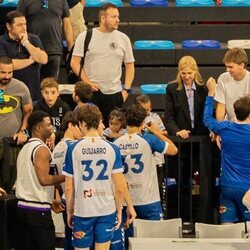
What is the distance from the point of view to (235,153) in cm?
1017

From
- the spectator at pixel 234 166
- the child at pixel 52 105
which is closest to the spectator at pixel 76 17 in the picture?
the child at pixel 52 105

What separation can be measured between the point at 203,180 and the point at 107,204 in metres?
1.98

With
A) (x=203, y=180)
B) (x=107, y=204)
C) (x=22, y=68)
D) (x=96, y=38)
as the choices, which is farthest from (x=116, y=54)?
(x=107, y=204)

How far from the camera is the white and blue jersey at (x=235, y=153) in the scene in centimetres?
1009

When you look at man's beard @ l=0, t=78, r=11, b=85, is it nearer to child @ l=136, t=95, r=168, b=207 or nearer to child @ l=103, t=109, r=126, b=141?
child @ l=103, t=109, r=126, b=141

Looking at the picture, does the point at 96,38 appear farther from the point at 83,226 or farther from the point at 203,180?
the point at 83,226

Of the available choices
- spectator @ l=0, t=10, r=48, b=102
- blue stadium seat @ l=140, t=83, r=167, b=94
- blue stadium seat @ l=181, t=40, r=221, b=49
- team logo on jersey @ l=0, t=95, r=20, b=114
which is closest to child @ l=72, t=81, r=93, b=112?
team logo on jersey @ l=0, t=95, r=20, b=114

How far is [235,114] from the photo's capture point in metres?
10.2

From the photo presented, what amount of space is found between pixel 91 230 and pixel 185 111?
7.57ft

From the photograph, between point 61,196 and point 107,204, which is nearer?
point 107,204

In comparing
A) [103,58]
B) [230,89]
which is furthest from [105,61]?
[230,89]

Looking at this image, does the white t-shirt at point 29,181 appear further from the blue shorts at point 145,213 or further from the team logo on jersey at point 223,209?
the team logo on jersey at point 223,209

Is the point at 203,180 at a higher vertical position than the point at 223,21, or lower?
lower

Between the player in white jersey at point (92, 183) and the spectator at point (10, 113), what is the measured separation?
1476mm
